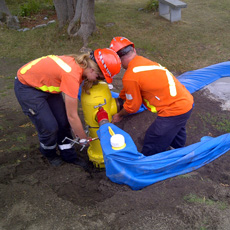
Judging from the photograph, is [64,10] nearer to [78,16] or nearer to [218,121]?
[78,16]

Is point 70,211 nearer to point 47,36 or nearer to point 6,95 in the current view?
point 6,95

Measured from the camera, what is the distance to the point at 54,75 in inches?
85.7

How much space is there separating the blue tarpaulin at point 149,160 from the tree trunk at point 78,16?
4613mm

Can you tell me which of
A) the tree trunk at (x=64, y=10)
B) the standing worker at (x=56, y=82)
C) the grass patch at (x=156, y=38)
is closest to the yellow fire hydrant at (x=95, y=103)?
the standing worker at (x=56, y=82)

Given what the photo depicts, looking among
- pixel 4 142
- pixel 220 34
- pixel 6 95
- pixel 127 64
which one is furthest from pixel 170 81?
pixel 220 34

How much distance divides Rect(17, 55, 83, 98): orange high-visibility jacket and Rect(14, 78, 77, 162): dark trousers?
0.31ft

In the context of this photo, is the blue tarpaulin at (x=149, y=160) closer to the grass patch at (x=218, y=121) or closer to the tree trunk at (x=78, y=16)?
the grass patch at (x=218, y=121)

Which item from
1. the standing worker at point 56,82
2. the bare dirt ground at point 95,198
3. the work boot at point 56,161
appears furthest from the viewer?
the work boot at point 56,161

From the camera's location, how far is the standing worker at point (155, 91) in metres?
2.31

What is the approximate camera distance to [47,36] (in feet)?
22.2

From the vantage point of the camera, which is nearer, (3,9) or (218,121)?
(218,121)

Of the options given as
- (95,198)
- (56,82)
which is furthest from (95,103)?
(95,198)

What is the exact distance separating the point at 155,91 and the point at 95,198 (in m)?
1.16

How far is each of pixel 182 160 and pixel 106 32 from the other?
5271 mm
